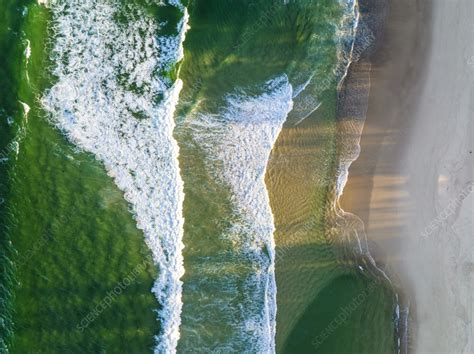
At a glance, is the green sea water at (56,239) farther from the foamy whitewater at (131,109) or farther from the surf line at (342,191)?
the surf line at (342,191)

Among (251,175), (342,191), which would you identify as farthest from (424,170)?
(251,175)

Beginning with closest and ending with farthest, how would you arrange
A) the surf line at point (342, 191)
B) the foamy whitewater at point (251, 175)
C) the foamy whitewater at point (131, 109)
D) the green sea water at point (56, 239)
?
the green sea water at point (56, 239), the foamy whitewater at point (131, 109), the foamy whitewater at point (251, 175), the surf line at point (342, 191)

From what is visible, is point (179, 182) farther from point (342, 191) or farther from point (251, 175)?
point (342, 191)

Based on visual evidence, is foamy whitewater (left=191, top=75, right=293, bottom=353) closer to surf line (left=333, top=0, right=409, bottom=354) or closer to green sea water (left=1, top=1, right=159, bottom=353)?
surf line (left=333, top=0, right=409, bottom=354)

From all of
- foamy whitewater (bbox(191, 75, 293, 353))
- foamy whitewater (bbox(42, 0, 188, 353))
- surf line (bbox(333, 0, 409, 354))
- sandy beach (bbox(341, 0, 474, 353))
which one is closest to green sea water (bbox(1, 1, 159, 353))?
foamy whitewater (bbox(42, 0, 188, 353))

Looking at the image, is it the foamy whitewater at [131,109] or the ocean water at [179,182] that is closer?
the ocean water at [179,182]

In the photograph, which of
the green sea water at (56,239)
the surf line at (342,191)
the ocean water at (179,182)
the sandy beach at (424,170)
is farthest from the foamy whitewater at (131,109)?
the sandy beach at (424,170)

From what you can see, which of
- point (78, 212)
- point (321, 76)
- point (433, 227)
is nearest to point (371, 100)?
point (321, 76)
